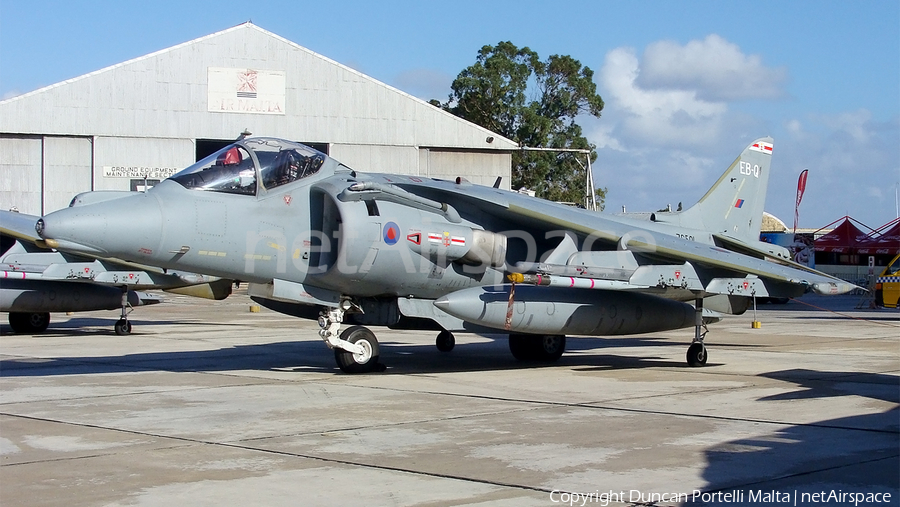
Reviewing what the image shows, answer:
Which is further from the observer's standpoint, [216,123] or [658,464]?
[216,123]

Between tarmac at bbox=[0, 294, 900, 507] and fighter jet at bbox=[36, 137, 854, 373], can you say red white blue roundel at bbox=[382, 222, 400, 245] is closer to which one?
fighter jet at bbox=[36, 137, 854, 373]

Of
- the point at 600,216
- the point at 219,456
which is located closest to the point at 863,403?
the point at 600,216

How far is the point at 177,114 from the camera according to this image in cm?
3800

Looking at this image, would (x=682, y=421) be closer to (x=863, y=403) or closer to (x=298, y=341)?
(x=863, y=403)

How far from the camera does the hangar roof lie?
3697cm

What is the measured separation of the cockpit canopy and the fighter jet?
16 mm

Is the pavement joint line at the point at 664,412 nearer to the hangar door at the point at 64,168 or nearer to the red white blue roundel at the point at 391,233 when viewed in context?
the red white blue roundel at the point at 391,233

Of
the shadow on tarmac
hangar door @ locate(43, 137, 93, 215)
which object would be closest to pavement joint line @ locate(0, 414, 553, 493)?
the shadow on tarmac

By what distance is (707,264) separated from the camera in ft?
40.1

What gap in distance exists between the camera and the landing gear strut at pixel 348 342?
11.3 m

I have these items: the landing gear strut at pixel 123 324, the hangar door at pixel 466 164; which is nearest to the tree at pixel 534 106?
the hangar door at pixel 466 164

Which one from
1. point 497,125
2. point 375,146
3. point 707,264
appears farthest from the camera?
point 497,125

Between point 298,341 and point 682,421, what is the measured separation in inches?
398

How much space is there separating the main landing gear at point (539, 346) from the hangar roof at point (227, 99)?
2680 centimetres
